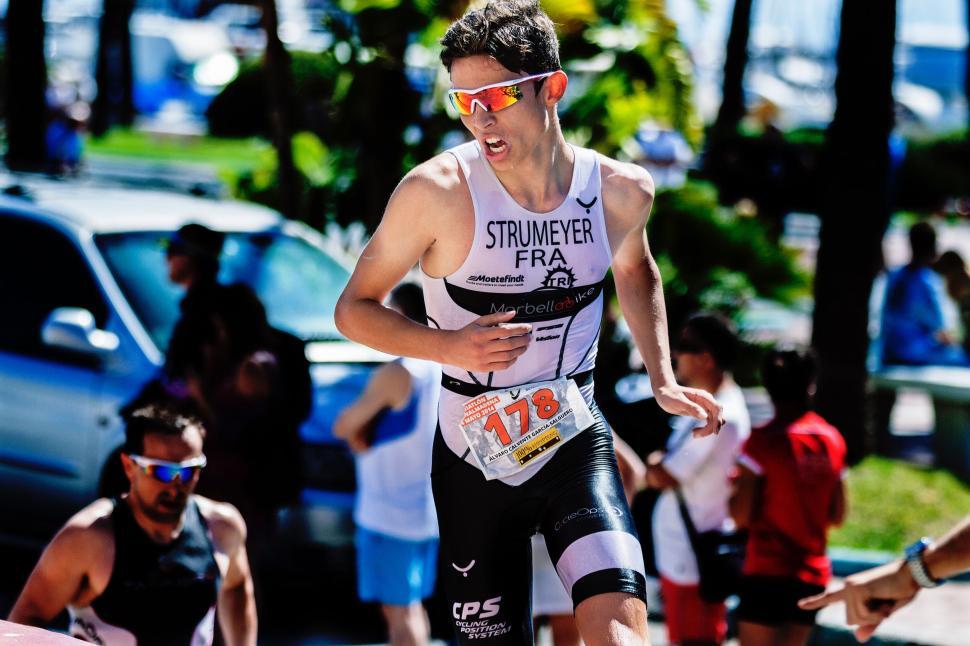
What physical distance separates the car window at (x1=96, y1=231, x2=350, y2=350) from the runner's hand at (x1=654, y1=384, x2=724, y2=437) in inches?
142

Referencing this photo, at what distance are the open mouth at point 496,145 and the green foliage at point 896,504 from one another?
16.4 ft

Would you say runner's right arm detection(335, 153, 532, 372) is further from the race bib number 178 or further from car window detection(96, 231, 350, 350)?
car window detection(96, 231, 350, 350)

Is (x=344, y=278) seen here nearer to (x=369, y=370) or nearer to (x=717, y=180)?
(x=369, y=370)

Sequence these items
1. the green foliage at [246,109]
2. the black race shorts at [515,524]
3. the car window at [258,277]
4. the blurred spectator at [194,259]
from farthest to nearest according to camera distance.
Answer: the green foliage at [246,109] → the car window at [258,277] → the blurred spectator at [194,259] → the black race shorts at [515,524]

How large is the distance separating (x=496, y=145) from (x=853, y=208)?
656 cm

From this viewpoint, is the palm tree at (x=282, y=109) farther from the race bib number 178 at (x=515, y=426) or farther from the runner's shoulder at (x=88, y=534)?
the race bib number 178 at (x=515, y=426)

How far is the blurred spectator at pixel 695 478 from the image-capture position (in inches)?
223

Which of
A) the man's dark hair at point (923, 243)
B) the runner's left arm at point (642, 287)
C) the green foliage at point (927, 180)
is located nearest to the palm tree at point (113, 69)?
the green foliage at point (927, 180)

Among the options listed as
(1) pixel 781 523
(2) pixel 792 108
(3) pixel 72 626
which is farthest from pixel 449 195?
(2) pixel 792 108

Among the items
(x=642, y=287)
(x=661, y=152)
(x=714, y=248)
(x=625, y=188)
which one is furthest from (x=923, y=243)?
(x=661, y=152)

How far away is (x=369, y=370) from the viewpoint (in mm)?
7441

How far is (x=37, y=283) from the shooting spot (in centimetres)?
772

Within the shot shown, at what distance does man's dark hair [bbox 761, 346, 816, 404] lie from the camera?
5.29 meters

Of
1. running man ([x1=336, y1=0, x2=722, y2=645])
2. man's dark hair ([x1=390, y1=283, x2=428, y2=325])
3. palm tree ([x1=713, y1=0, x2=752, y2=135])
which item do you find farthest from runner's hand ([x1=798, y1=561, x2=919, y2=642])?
palm tree ([x1=713, y1=0, x2=752, y2=135])
